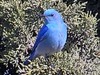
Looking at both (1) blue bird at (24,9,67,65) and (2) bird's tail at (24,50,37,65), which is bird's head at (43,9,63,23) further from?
(2) bird's tail at (24,50,37,65)

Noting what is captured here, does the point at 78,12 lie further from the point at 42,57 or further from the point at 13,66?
the point at 13,66

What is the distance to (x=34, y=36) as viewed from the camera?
3.52 meters

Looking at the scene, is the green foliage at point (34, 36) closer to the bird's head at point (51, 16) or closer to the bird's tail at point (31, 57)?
the bird's tail at point (31, 57)

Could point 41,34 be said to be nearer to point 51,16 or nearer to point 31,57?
point 51,16

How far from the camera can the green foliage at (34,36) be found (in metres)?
3.33

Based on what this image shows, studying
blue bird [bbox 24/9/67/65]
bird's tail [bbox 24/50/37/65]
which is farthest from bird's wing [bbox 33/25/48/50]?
bird's tail [bbox 24/50/37/65]

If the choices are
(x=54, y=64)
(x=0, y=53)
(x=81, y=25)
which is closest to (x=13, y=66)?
(x=0, y=53)

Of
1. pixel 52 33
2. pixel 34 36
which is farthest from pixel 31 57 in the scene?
pixel 52 33

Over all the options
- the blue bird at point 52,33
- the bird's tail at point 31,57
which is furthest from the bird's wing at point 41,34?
the bird's tail at point 31,57

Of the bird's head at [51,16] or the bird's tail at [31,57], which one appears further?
the bird's tail at [31,57]

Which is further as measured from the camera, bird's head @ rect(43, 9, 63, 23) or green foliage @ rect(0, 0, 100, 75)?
green foliage @ rect(0, 0, 100, 75)

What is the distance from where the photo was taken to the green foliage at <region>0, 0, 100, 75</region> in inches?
131

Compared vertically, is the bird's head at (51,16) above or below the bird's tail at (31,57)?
above

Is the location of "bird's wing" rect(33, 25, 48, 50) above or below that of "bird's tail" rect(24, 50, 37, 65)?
above
